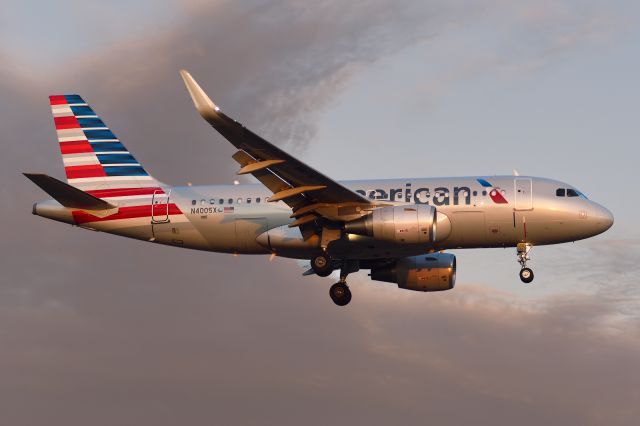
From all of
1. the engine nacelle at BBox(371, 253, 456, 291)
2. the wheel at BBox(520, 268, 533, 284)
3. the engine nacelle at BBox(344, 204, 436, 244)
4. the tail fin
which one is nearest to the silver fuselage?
the wheel at BBox(520, 268, 533, 284)

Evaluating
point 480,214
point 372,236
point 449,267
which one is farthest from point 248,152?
point 449,267

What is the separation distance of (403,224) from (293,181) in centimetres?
450

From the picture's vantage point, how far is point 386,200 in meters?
45.7

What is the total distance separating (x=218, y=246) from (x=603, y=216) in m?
15.9

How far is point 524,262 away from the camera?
4588 centimetres

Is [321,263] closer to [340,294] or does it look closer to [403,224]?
[340,294]

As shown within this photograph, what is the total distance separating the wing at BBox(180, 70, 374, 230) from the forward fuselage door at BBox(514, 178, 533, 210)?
234 inches

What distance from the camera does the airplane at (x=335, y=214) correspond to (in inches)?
1708

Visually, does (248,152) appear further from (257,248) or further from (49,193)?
(49,193)

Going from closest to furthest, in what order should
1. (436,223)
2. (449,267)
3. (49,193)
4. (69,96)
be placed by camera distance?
(436,223) < (49,193) < (449,267) < (69,96)

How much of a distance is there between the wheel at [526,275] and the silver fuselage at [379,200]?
122 cm

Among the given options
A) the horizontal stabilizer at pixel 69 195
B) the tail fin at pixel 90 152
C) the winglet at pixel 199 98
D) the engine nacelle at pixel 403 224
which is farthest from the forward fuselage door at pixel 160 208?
the winglet at pixel 199 98

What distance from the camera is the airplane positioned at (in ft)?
142

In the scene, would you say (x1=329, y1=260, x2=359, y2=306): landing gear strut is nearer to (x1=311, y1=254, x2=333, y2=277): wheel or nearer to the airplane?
the airplane
